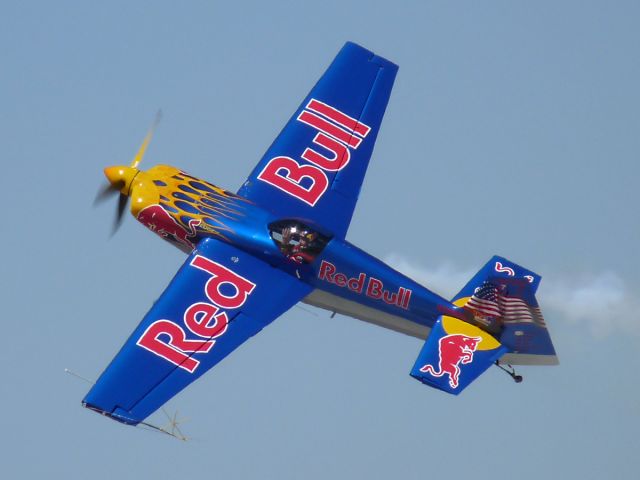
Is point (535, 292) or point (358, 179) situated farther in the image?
point (358, 179)

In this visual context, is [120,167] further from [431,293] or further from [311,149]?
[431,293]

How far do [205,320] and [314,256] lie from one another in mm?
2413

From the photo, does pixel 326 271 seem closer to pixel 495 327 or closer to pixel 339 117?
pixel 495 327

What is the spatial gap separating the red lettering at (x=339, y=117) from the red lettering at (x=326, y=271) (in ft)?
12.5

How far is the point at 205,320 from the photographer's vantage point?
33.6 m

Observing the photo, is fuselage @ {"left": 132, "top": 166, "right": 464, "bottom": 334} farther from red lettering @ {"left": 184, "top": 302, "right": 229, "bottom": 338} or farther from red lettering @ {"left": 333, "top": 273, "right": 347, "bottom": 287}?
red lettering @ {"left": 184, "top": 302, "right": 229, "bottom": 338}

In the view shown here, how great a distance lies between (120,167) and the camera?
3591 cm

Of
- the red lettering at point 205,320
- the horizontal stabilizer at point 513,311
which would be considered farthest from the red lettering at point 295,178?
the horizontal stabilizer at point 513,311

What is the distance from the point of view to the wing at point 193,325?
32156mm

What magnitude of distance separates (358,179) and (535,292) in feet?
15.9

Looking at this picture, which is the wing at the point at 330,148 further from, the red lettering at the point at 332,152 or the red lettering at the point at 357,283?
the red lettering at the point at 357,283

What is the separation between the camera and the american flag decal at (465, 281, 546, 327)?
33438mm

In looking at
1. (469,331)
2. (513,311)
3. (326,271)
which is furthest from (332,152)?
(513,311)

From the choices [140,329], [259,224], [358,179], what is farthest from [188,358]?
[358,179]
